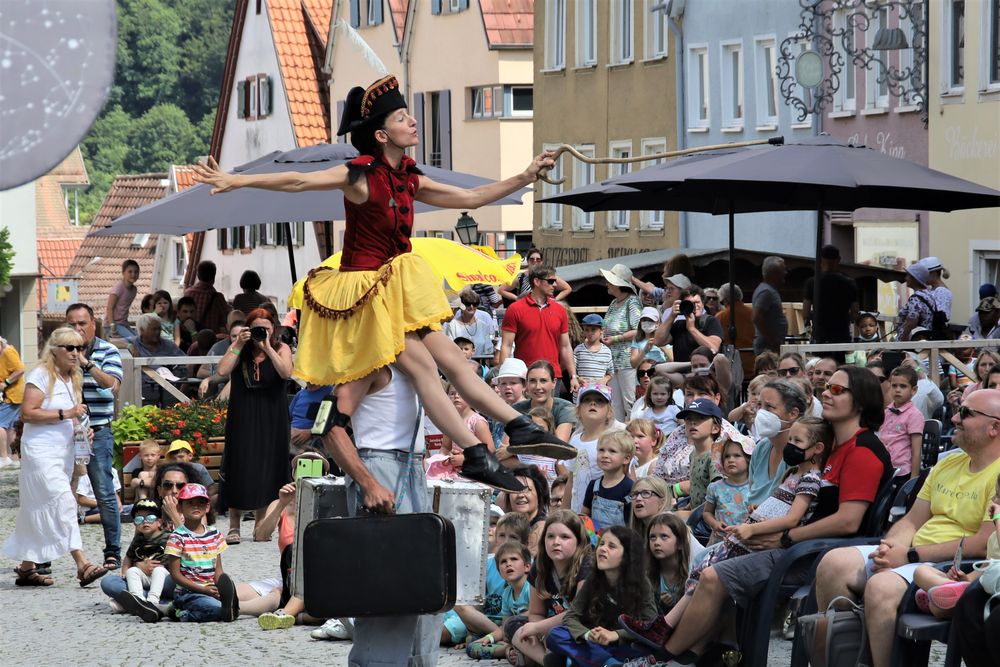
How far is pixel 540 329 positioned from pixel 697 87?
714 inches

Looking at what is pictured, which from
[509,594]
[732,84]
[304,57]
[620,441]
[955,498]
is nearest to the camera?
[955,498]

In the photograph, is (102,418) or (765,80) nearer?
(102,418)

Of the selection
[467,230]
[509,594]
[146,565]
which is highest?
[467,230]

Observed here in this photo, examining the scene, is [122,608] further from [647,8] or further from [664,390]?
[647,8]

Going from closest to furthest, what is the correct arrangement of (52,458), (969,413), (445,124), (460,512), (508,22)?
(460,512) → (969,413) → (52,458) → (508,22) → (445,124)

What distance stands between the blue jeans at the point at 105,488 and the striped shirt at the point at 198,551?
1.90 meters

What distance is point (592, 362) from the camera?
15.6 m

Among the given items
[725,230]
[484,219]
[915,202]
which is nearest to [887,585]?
[915,202]

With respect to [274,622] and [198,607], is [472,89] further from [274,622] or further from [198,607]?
[274,622]

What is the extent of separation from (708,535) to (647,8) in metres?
26.4

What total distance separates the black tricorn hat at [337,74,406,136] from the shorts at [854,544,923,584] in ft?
8.54

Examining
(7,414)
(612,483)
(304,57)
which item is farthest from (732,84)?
(612,483)

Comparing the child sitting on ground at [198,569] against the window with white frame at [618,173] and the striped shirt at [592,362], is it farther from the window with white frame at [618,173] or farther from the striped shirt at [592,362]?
the window with white frame at [618,173]

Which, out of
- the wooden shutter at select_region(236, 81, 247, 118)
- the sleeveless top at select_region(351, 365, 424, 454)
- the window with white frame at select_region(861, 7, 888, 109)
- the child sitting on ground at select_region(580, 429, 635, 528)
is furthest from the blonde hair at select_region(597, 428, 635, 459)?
the wooden shutter at select_region(236, 81, 247, 118)
